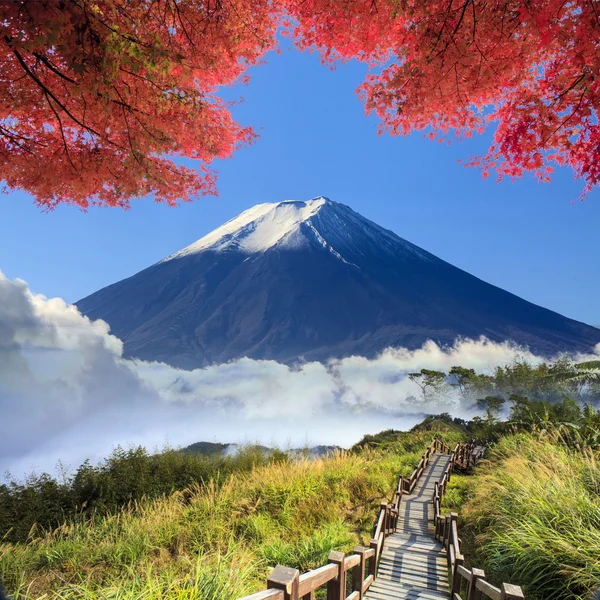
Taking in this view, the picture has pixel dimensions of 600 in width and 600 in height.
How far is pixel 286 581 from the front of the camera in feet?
7.29

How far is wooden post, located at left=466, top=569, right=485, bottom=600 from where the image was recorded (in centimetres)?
369

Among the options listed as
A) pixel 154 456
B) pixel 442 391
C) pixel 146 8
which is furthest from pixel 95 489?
pixel 442 391

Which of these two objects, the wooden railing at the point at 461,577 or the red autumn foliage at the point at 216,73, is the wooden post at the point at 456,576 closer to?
the wooden railing at the point at 461,577

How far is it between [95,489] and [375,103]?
32.1 feet

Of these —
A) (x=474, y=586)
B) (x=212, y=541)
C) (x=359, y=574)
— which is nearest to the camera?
(x=474, y=586)

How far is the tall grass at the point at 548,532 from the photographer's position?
12.0ft

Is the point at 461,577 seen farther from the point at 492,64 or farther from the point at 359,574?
the point at 492,64

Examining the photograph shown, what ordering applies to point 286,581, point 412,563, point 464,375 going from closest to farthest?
point 286,581 → point 412,563 → point 464,375

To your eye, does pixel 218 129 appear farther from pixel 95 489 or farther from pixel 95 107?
pixel 95 489

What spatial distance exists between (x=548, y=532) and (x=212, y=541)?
413cm

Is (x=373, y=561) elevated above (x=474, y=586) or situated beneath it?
situated beneath

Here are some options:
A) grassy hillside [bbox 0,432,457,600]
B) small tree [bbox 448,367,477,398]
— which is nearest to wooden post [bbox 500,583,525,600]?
grassy hillside [bbox 0,432,457,600]

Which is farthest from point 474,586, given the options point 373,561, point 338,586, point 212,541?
point 212,541

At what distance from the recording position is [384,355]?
132 m
